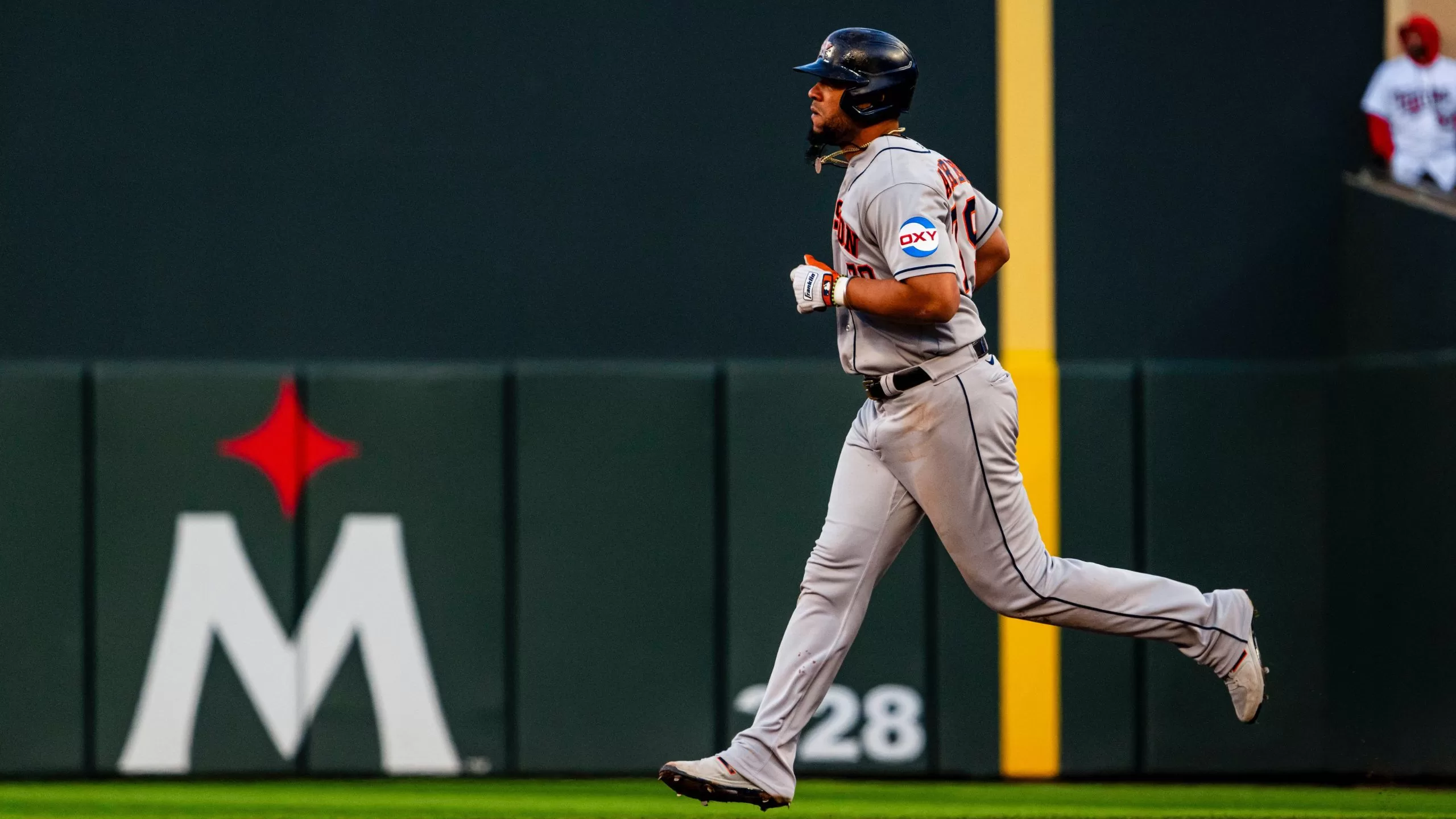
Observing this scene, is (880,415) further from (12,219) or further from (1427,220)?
(12,219)

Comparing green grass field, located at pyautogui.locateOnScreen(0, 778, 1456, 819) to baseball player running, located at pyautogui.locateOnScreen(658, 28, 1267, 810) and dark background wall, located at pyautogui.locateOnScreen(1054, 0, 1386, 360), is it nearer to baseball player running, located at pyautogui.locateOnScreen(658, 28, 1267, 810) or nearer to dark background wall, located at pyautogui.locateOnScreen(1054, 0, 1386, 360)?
baseball player running, located at pyautogui.locateOnScreen(658, 28, 1267, 810)

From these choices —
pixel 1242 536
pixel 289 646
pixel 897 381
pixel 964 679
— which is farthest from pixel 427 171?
pixel 1242 536

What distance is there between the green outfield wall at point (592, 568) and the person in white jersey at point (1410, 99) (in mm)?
785

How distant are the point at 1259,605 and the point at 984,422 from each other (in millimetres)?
2047

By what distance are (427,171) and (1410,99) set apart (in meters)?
3.27

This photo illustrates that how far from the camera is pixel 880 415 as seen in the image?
3943 mm

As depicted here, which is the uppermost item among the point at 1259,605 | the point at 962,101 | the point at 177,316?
the point at 962,101

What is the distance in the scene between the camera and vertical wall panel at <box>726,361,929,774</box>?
17.7 ft

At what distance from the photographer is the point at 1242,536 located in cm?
548

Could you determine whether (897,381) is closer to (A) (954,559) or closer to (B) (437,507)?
(A) (954,559)

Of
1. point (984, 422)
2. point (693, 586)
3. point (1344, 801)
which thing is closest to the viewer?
point (984, 422)

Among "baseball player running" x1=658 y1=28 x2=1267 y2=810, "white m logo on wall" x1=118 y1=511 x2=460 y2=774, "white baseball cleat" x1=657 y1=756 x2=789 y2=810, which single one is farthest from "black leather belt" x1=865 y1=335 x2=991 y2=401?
"white m logo on wall" x1=118 y1=511 x2=460 y2=774

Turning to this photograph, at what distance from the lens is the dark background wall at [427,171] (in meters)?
5.46

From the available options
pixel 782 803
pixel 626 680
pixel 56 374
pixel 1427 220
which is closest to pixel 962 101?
pixel 1427 220
